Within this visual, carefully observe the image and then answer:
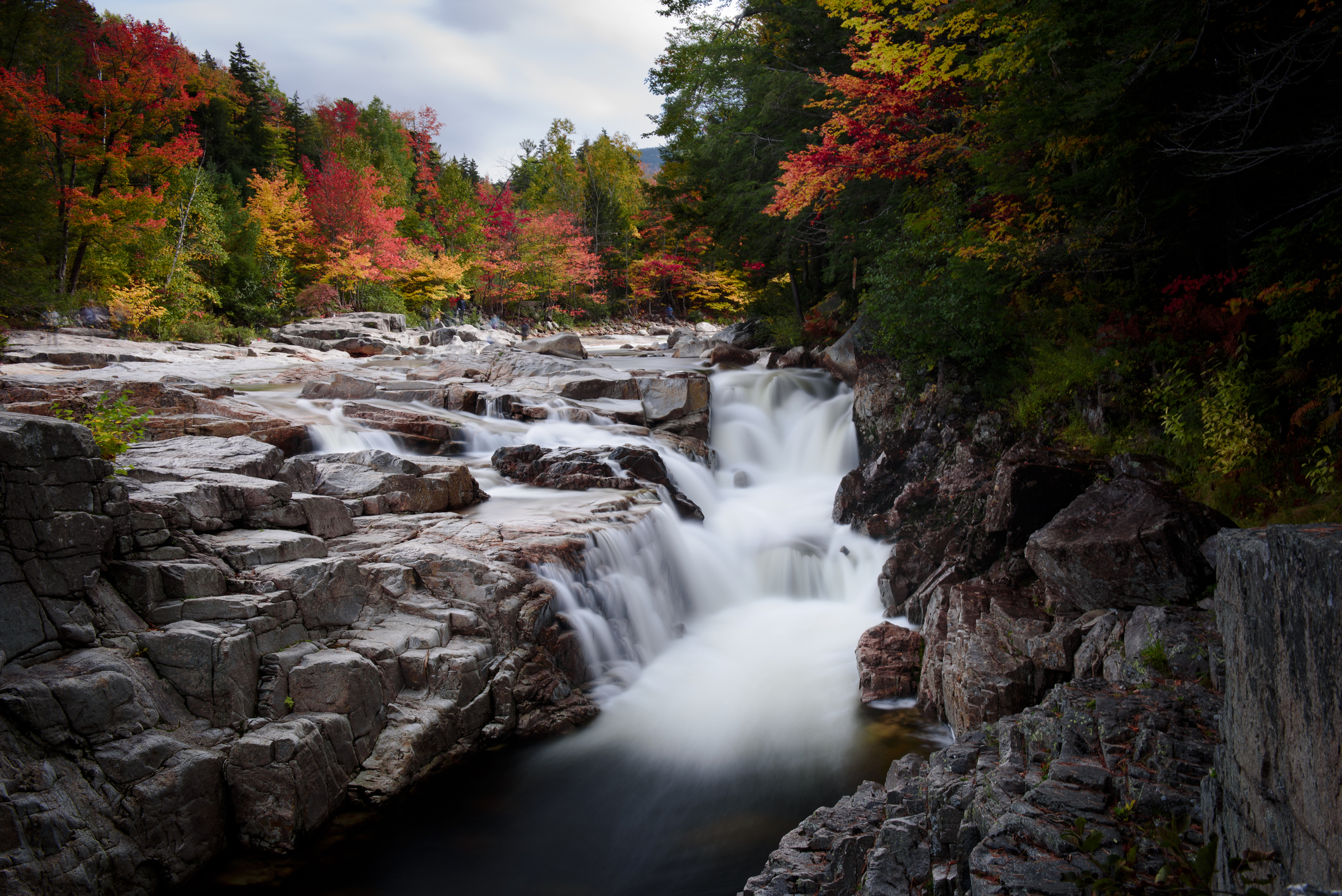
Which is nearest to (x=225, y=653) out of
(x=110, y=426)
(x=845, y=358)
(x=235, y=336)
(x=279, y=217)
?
(x=110, y=426)

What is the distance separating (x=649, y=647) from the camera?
8.29 meters

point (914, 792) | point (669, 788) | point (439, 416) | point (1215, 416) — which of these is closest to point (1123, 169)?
point (1215, 416)

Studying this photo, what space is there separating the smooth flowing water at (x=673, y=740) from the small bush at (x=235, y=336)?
47.6 ft

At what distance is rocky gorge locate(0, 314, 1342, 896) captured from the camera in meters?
3.28

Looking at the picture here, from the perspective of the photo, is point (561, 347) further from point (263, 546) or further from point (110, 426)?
point (263, 546)

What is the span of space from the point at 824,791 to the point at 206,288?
27.1 metres

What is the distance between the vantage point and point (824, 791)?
240 inches

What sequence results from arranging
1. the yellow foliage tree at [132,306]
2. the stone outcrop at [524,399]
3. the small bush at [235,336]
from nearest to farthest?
1. the stone outcrop at [524,399]
2. the yellow foliage tree at [132,306]
3. the small bush at [235,336]

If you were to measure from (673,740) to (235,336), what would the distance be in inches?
908

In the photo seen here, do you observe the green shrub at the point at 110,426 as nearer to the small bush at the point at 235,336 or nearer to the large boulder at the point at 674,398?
the large boulder at the point at 674,398

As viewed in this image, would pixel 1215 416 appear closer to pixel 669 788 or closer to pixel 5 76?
pixel 669 788

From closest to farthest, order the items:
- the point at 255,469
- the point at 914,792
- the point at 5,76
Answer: the point at 914,792 < the point at 255,469 < the point at 5,76

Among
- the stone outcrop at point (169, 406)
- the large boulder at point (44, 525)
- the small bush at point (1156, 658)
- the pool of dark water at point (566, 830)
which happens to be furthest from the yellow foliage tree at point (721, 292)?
the large boulder at point (44, 525)

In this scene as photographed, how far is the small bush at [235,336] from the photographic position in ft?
75.1
